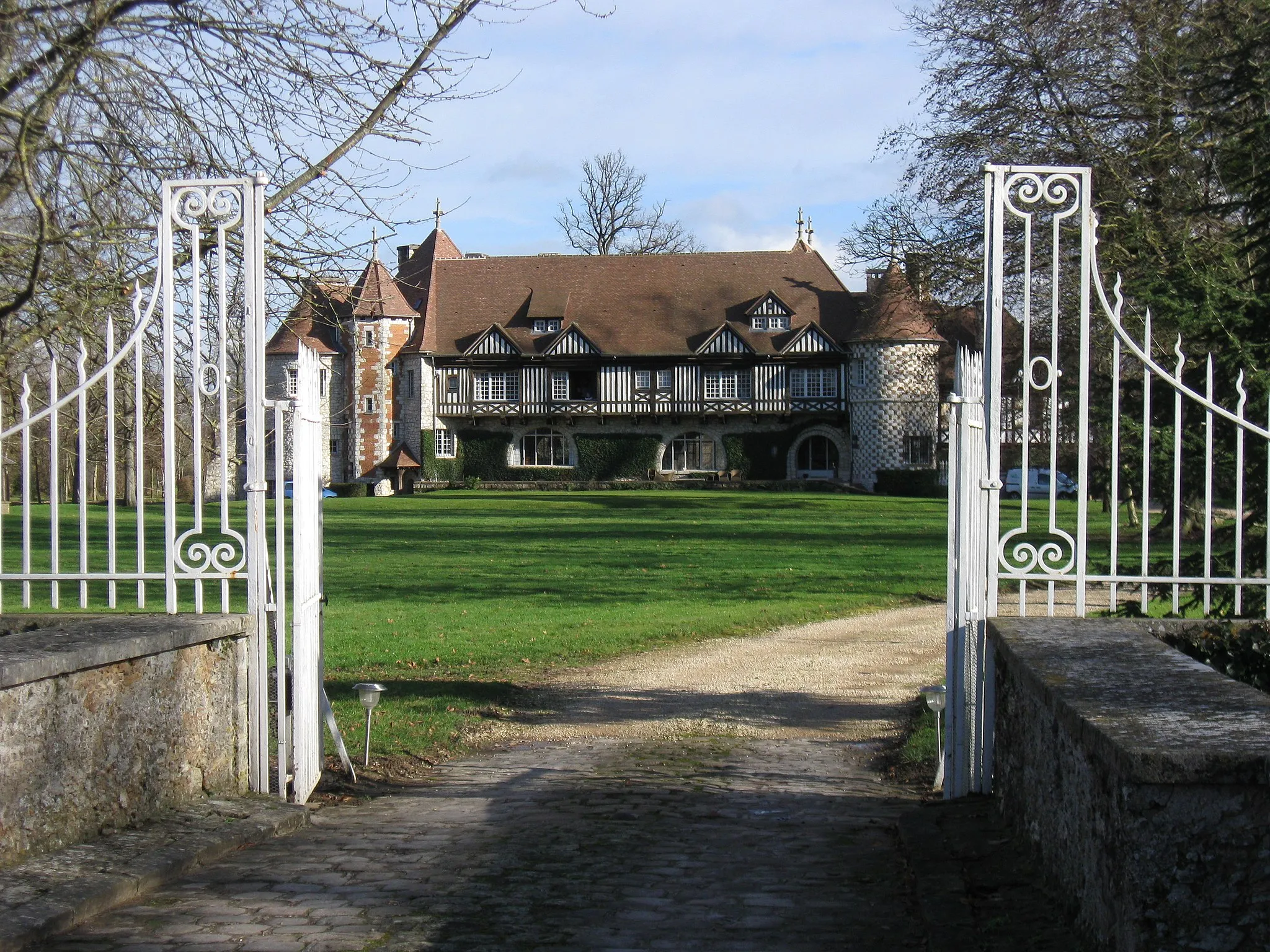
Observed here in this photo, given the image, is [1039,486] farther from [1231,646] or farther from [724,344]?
[1231,646]

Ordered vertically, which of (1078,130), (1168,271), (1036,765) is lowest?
(1036,765)

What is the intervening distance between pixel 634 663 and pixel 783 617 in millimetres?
3651

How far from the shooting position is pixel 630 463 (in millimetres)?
55906

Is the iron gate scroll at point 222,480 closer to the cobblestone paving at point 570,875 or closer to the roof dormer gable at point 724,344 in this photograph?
the cobblestone paving at point 570,875

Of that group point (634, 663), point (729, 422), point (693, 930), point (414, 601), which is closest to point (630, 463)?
point (729, 422)

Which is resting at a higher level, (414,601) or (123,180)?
(123,180)

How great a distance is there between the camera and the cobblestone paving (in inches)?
163

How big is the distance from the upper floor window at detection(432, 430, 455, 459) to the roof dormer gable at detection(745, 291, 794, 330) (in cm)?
1345

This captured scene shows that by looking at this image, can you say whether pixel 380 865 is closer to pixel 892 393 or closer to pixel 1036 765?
pixel 1036 765

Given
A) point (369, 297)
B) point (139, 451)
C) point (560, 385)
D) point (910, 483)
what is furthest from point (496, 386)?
point (139, 451)

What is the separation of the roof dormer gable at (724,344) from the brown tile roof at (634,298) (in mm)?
216

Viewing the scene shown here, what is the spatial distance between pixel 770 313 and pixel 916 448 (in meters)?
8.30

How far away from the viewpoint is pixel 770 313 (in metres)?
54.7

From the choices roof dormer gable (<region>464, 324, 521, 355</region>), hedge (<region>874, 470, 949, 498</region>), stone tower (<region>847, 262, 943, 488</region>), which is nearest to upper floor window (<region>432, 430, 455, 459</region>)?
roof dormer gable (<region>464, 324, 521, 355</region>)
